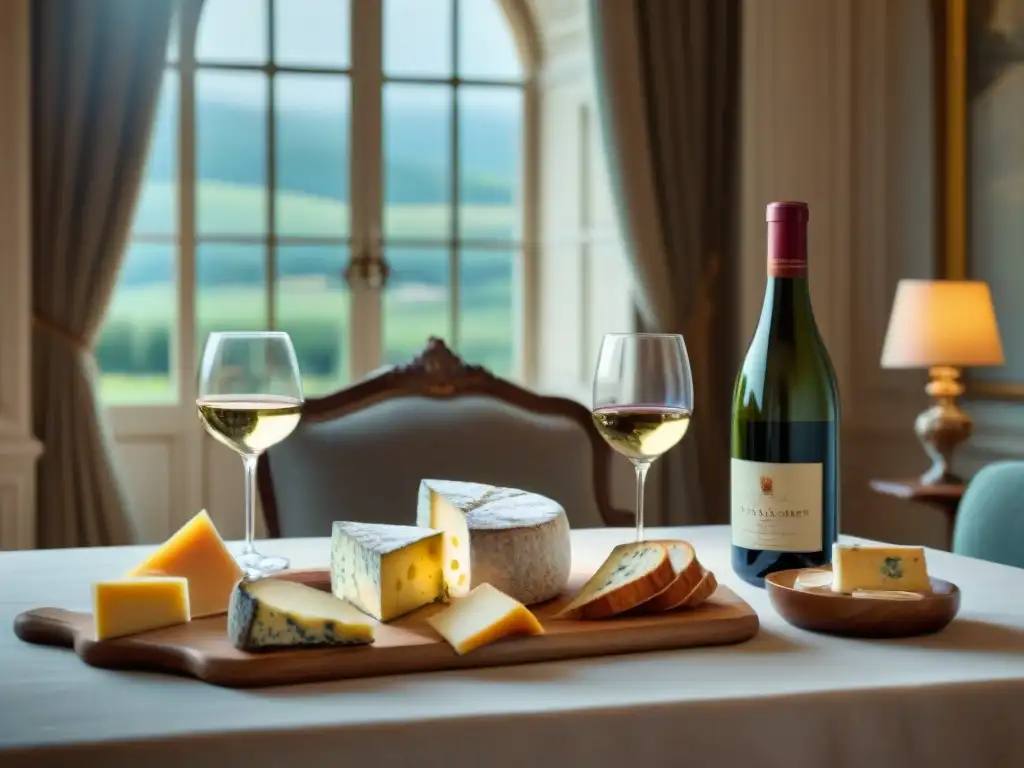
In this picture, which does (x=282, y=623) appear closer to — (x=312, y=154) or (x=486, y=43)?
(x=312, y=154)

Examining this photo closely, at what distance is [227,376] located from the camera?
121 centimetres

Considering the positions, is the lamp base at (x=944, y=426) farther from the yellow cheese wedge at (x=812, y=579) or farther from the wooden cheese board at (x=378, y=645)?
the wooden cheese board at (x=378, y=645)

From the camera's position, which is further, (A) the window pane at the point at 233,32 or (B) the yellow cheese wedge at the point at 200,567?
(A) the window pane at the point at 233,32

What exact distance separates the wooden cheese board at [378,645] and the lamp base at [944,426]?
209 centimetres

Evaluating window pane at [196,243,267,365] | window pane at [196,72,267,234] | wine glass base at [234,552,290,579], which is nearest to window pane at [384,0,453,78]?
window pane at [196,72,267,234]

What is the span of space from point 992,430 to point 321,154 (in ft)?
6.57

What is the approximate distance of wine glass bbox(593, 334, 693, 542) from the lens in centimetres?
117

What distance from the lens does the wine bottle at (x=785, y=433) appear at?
117cm

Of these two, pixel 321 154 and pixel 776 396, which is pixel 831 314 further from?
pixel 776 396

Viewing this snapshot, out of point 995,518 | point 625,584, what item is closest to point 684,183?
point 995,518

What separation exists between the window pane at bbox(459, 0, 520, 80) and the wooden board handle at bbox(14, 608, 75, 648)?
2.93 meters

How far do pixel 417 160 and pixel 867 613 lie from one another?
2837mm

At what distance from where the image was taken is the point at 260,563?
4.27ft

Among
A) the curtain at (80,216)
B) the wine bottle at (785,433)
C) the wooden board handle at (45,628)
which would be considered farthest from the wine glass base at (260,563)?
the curtain at (80,216)
